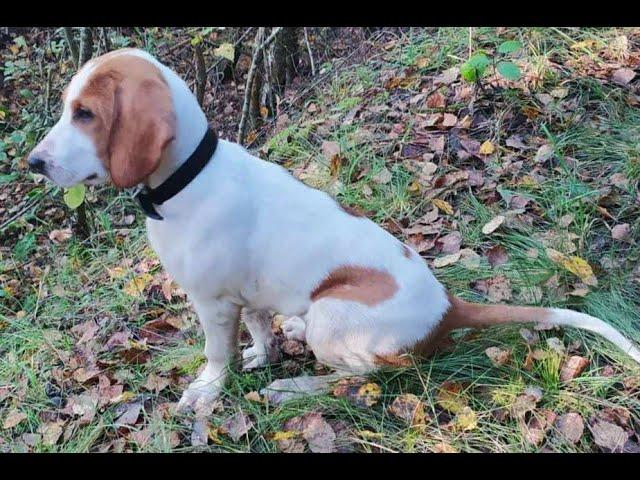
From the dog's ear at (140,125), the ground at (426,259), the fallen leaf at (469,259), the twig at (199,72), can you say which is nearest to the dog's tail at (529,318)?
the ground at (426,259)

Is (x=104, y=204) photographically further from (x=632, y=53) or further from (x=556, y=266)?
(x=632, y=53)

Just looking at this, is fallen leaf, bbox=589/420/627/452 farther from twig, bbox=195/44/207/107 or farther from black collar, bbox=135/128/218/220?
twig, bbox=195/44/207/107

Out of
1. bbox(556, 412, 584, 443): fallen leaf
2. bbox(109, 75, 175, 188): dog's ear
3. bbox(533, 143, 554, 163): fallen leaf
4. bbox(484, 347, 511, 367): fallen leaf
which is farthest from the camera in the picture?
bbox(533, 143, 554, 163): fallen leaf

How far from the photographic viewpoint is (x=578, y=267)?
3379 mm

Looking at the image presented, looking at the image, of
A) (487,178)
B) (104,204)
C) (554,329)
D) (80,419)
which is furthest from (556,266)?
(104,204)

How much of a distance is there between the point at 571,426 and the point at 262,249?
4.98 ft

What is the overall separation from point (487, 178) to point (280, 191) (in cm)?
195

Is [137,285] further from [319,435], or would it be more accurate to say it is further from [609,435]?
[609,435]

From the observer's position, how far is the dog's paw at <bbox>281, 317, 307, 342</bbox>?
353 cm

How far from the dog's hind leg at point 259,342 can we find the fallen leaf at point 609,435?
5.19 ft

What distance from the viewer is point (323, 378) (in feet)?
10.4

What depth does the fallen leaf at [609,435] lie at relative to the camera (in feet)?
8.71

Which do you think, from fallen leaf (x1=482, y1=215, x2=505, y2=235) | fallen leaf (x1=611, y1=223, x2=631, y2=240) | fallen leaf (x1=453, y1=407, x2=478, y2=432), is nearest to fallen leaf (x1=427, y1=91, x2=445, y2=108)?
fallen leaf (x1=482, y1=215, x2=505, y2=235)

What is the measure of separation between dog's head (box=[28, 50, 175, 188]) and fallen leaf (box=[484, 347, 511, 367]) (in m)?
1.76
